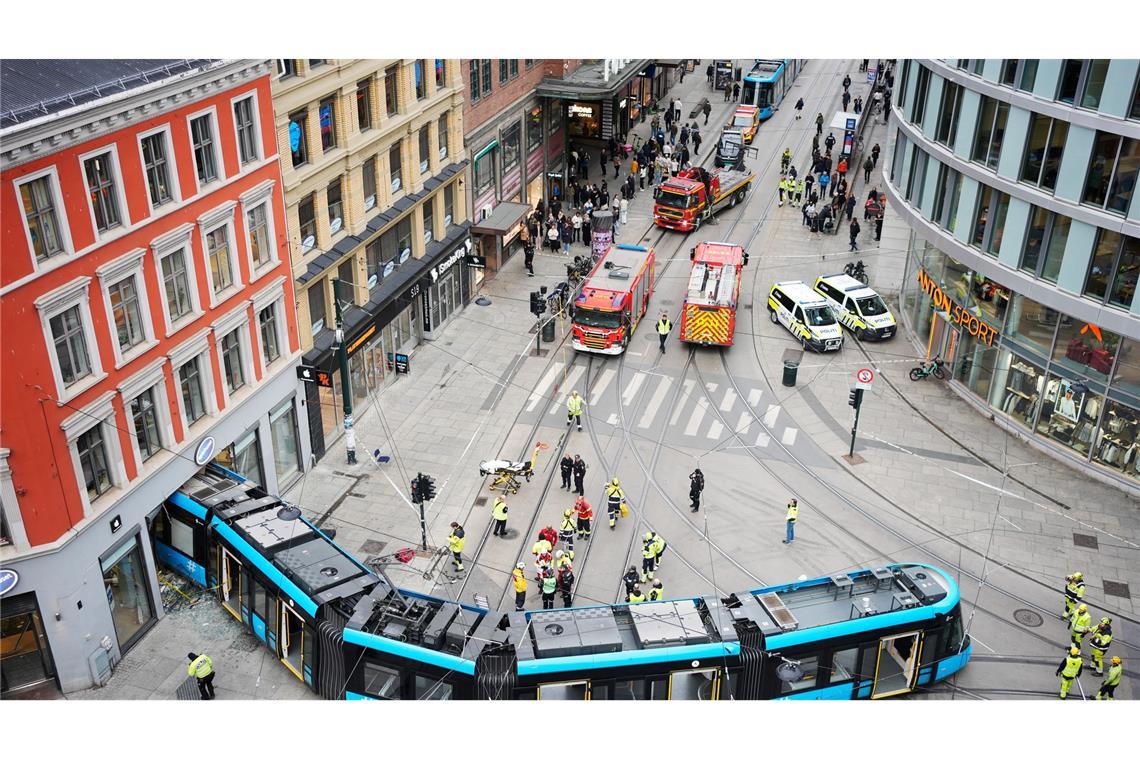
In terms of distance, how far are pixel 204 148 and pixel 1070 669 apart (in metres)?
25.7

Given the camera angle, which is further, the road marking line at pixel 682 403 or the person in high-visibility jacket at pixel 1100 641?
the road marking line at pixel 682 403

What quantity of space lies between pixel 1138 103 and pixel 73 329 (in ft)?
95.8

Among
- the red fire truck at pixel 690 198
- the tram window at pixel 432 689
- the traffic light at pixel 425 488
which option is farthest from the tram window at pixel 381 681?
the red fire truck at pixel 690 198

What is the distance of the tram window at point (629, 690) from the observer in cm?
2428

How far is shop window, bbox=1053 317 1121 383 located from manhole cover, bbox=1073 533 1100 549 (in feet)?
17.5

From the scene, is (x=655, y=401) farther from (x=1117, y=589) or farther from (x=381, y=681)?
(x=381, y=681)

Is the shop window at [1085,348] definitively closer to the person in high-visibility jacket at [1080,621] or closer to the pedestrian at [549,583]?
the person in high-visibility jacket at [1080,621]

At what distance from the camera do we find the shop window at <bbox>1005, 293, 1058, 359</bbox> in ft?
121

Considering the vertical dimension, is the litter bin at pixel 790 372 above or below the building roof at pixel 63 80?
below

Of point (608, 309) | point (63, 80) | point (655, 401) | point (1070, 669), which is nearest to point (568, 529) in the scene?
point (655, 401)

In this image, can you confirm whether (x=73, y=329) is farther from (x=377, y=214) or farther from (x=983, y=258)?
(x=983, y=258)

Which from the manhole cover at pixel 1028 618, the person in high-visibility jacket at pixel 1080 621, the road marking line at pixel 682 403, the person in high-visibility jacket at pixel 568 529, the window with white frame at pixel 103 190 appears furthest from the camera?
the road marking line at pixel 682 403

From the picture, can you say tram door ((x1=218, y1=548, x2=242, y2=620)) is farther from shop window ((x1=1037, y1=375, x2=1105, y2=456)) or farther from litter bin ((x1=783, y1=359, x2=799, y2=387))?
shop window ((x1=1037, y1=375, x2=1105, y2=456))

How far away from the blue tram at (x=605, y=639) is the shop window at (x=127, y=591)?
112 inches
